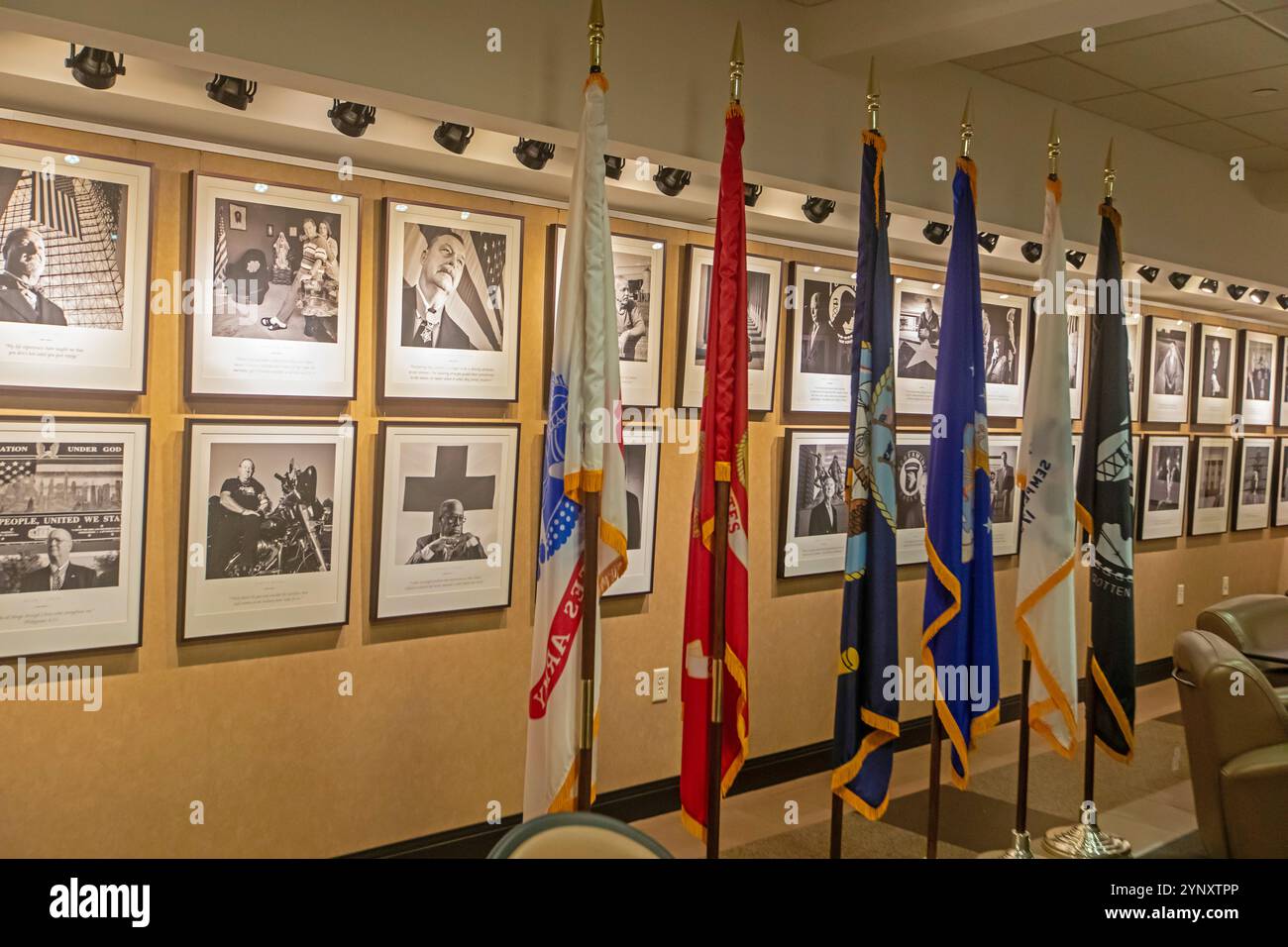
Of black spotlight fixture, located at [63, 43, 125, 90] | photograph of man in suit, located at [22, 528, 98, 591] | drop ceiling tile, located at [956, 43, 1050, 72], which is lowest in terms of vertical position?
photograph of man in suit, located at [22, 528, 98, 591]

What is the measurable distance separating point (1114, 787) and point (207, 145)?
202 inches

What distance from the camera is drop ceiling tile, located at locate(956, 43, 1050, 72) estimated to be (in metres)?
4.30

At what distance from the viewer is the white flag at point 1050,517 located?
4090 mm

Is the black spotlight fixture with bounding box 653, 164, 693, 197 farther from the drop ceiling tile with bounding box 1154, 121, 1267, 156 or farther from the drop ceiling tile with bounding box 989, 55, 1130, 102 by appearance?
the drop ceiling tile with bounding box 1154, 121, 1267, 156

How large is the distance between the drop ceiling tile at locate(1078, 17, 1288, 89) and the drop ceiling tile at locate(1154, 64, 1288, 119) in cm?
9

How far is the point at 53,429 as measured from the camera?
3.26m

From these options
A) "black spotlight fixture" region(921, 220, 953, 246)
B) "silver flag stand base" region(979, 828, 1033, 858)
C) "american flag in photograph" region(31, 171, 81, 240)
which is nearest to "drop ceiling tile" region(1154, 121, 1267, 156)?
"black spotlight fixture" region(921, 220, 953, 246)

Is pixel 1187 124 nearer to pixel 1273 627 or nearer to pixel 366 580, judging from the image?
pixel 1273 627

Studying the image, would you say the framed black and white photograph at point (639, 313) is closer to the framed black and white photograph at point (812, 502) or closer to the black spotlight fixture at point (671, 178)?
the black spotlight fixture at point (671, 178)

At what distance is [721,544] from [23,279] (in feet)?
7.42

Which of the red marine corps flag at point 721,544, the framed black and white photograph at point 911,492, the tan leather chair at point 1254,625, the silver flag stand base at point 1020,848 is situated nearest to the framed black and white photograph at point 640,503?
the red marine corps flag at point 721,544

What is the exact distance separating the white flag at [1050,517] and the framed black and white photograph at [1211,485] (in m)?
4.60
